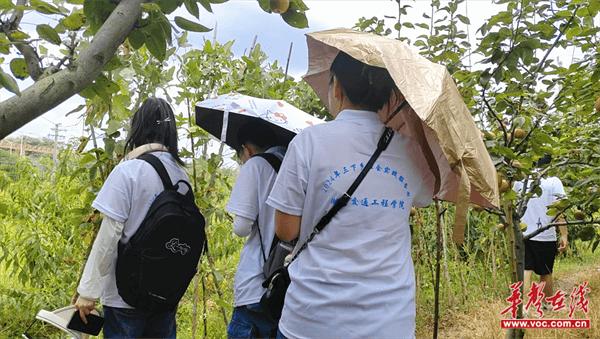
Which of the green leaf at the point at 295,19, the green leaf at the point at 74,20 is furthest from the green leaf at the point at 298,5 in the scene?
the green leaf at the point at 74,20

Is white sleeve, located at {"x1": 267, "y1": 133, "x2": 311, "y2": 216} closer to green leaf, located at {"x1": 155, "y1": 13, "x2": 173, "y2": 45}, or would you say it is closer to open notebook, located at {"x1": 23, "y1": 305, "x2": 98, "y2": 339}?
green leaf, located at {"x1": 155, "y1": 13, "x2": 173, "y2": 45}

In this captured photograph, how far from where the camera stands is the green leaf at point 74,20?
88 cm

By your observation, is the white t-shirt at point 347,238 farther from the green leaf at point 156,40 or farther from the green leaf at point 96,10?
the green leaf at point 96,10

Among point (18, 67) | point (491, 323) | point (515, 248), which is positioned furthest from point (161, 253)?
point (491, 323)

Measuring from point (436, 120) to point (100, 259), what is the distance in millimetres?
1190

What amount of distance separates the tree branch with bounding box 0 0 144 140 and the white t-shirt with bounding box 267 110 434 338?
1.97 ft

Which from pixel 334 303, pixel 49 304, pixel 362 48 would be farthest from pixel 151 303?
pixel 49 304

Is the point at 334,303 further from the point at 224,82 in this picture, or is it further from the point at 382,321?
the point at 224,82

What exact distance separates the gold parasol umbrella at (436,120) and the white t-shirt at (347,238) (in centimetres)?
8

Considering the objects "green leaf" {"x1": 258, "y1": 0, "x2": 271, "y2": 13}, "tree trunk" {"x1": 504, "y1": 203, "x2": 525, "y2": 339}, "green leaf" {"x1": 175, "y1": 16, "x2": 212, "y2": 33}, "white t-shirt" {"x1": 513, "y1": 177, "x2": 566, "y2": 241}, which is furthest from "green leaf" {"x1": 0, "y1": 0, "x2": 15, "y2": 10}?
"white t-shirt" {"x1": 513, "y1": 177, "x2": 566, "y2": 241}

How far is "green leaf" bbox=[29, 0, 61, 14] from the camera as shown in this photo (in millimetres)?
763

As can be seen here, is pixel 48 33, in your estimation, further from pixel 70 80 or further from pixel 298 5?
pixel 298 5

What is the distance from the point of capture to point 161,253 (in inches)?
68.5

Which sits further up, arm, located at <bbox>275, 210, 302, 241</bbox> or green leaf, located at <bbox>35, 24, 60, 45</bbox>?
green leaf, located at <bbox>35, 24, 60, 45</bbox>
